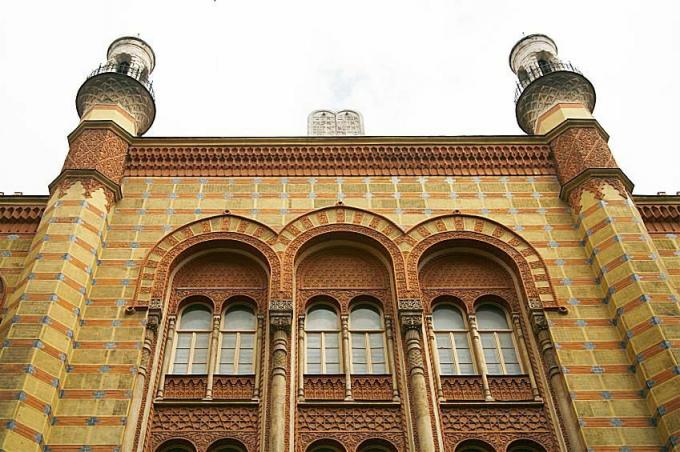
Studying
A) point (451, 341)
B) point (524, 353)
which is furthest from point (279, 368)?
point (524, 353)

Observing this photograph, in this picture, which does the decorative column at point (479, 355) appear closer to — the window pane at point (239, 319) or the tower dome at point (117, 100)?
the window pane at point (239, 319)

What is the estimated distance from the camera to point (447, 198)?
41.8 ft

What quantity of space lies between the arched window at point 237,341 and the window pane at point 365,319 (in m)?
1.57

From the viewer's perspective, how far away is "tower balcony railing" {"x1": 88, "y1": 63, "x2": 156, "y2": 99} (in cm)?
1523

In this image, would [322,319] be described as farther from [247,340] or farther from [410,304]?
[410,304]

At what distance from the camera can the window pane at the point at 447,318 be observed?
37.1 ft

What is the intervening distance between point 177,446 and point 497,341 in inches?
196

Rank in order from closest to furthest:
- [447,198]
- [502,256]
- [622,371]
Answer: [622,371] < [502,256] < [447,198]

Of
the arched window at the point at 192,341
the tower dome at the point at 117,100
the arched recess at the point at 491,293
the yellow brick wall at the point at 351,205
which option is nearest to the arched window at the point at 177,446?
the yellow brick wall at the point at 351,205

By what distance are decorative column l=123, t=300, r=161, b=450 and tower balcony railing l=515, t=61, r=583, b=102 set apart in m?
8.97

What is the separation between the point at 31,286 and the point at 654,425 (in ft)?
29.0

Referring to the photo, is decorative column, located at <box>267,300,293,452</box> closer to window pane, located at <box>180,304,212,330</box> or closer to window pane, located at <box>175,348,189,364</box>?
window pane, located at <box>180,304,212,330</box>

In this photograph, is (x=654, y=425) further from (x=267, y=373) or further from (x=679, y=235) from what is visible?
(x=267, y=373)

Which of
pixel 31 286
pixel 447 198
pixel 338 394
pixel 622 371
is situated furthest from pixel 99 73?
pixel 622 371
